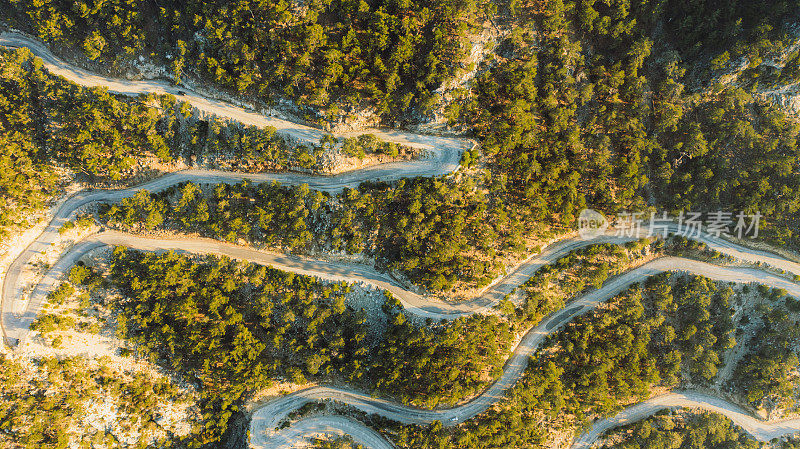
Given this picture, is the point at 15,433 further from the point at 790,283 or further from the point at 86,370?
the point at 790,283

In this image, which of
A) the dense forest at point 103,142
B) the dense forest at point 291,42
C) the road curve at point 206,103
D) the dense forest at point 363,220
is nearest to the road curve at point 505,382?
the dense forest at point 363,220

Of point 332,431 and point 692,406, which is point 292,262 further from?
point 692,406

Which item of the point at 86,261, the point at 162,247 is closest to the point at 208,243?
the point at 162,247

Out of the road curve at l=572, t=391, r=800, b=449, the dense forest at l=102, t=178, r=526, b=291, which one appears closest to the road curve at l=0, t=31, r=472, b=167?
the dense forest at l=102, t=178, r=526, b=291

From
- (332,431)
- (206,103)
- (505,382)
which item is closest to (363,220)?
(206,103)

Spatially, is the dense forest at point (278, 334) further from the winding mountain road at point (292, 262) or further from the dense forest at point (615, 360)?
the dense forest at point (615, 360)
